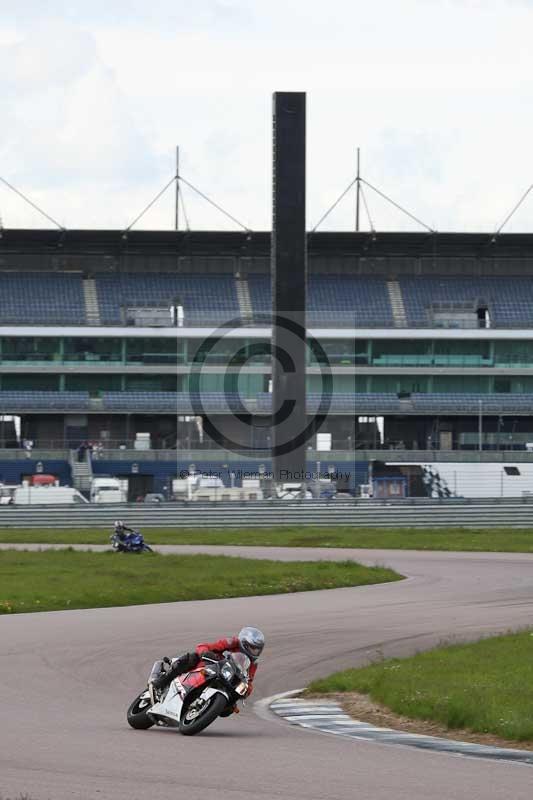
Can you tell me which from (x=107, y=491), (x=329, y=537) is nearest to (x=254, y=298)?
(x=107, y=491)

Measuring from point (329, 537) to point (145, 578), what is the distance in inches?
688

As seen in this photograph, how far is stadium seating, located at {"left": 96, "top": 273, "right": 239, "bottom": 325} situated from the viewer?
269 ft

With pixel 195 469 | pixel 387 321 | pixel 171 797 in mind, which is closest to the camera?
pixel 171 797

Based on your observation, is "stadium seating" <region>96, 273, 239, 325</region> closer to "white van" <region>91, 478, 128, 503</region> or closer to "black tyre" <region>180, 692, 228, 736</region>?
"white van" <region>91, 478, 128, 503</region>

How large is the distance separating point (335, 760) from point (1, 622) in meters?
12.8

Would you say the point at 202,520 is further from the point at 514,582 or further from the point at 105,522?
the point at 514,582

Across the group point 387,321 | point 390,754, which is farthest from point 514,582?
point 387,321

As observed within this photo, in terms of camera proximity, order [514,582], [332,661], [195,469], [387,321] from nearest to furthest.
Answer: [332,661]
[514,582]
[195,469]
[387,321]

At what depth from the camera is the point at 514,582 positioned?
103 ft

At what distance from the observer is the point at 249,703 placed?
51.1 feet

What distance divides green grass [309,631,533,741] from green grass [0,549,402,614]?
958 cm

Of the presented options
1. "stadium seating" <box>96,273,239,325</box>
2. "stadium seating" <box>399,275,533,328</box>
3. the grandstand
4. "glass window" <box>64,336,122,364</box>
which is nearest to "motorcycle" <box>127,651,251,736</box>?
the grandstand

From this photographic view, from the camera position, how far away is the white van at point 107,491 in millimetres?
61316

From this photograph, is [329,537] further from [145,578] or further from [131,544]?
[145,578]
